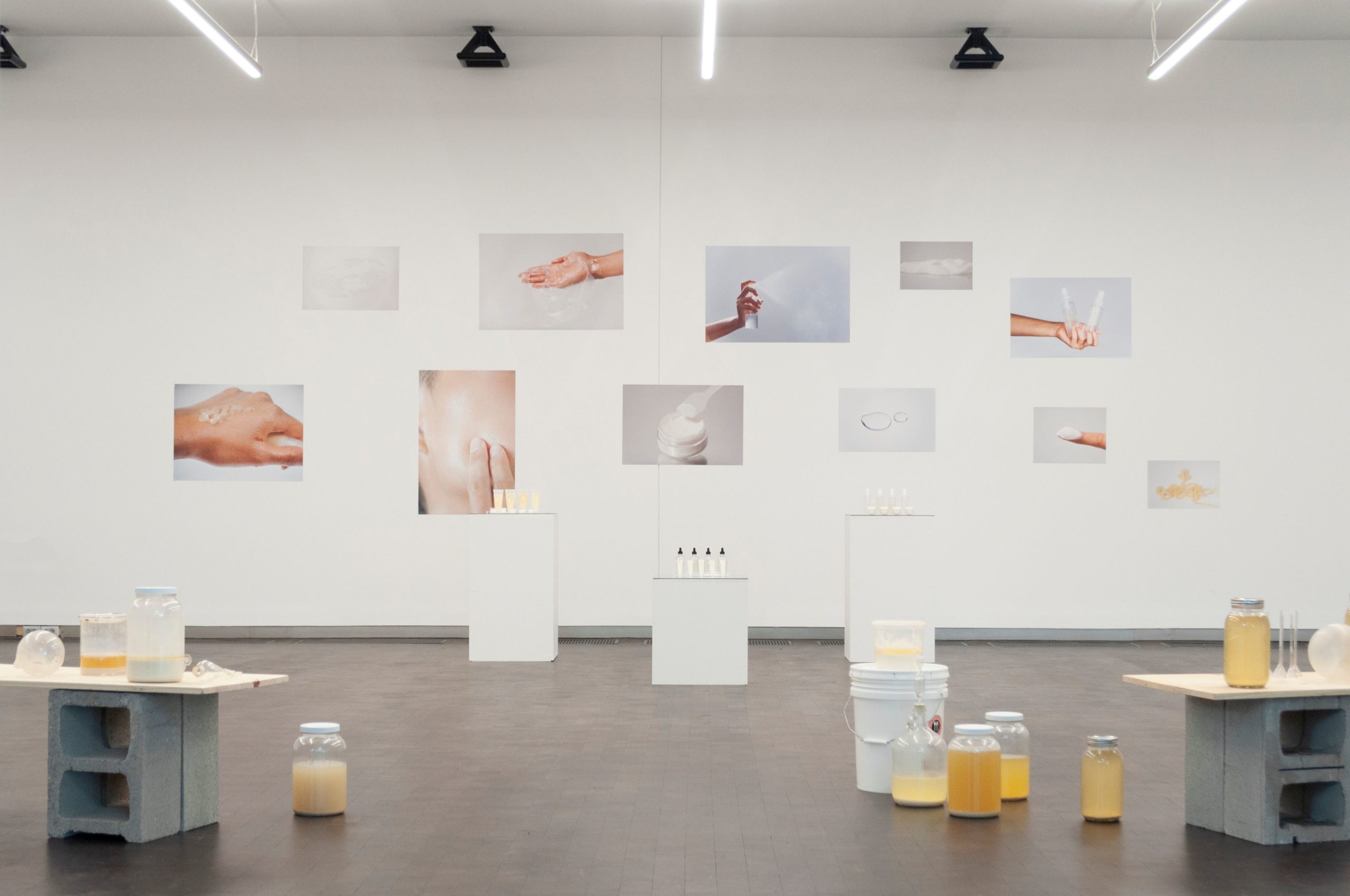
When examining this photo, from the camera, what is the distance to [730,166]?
13008 mm

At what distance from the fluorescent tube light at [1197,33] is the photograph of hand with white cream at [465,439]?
689 cm

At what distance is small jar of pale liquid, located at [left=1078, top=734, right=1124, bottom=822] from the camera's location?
557 cm

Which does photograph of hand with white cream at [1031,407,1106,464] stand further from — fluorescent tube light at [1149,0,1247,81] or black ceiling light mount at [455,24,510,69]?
black ceiling light mount at [455,24,510,69]

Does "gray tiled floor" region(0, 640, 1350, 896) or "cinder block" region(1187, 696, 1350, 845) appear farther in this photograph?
"cinder block" region(1187, 696, 1350, 845)

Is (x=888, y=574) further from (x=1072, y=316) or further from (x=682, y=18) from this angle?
(x=682, y=18)

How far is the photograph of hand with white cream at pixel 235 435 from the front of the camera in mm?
12953

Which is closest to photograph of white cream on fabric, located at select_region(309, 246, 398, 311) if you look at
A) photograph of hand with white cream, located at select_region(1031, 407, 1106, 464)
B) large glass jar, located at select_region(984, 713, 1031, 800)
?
photograph of hand with white cream, located at select_region(1031, 407, 1106, 464)

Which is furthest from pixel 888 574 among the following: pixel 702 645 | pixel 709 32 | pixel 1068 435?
pixel 709 32

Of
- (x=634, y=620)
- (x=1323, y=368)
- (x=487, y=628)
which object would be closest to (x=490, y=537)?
(x=487, y=628)

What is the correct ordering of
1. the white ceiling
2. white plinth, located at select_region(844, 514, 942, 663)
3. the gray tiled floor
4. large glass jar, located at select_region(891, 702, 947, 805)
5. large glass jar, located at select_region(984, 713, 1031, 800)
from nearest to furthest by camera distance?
the gray tiled floor → large glass jar, located at select_region(891, 702, 947, 805) → large glass jar, located at select_region(984, 713, 1031, 800) → white plinth, located at select_region(844, 514, 942, 663) → the white ceiling

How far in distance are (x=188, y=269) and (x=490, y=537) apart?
4842 millimetres

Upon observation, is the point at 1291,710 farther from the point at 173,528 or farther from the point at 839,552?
the point at 173,528

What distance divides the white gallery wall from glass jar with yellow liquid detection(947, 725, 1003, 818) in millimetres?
7154

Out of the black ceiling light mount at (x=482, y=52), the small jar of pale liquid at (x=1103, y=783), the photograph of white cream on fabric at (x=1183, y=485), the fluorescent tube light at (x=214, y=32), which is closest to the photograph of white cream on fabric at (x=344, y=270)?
the black ceiling light mount at (x=482, y=52)
